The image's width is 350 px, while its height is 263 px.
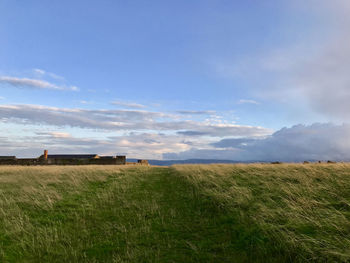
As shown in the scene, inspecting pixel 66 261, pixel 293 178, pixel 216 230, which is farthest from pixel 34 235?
pixel 293 178

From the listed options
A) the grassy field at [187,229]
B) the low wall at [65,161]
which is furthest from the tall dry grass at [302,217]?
the low wall at [65,161]

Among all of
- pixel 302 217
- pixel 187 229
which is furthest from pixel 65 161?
pixel 302 217

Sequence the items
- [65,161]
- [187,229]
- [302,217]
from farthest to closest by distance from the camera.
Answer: [65,161] < [187,229] < [302,217]

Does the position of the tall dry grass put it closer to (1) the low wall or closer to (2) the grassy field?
(2) the grassy field

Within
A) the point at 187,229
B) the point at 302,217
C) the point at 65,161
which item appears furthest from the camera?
the point at 65,161

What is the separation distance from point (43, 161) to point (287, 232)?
6549 centimetres

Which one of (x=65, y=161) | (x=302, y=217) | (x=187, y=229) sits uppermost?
(x=65, y=161)

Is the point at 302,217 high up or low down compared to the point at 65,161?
down

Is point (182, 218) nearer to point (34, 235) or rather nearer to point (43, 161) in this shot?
point (34, 235)

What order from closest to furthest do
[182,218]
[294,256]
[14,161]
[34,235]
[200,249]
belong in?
[294,256], [200,249], [34,235], [182,218], [14,161]

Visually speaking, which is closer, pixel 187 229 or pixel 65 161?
pixel 187 229

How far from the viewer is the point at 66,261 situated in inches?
221

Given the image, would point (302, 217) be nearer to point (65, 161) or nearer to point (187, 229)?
point (187, 229)

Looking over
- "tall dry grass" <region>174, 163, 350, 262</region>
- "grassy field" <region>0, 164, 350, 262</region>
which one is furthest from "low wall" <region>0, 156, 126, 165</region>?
"tall dry grass" <region>174, 163, 350, 262</region>
